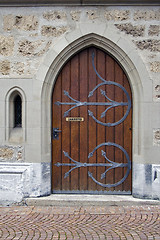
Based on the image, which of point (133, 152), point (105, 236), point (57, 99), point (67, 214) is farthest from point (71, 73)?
point (105, 236)

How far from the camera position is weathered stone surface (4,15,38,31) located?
453 cm

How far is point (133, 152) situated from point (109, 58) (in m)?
1.61

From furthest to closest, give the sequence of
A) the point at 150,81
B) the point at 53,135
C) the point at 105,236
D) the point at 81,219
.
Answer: the point at 53,135
the point at 150,81
the point at 81,219
the point at 105,236

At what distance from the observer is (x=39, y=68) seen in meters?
4.50

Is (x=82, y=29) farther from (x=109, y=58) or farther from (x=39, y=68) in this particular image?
(x=39, y=68)

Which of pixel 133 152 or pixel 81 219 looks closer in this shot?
pixel 81 219

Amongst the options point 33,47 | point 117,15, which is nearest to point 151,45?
point 117,15

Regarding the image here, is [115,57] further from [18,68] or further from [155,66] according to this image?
[18,68]

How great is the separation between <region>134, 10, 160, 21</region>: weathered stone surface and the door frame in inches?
17.6

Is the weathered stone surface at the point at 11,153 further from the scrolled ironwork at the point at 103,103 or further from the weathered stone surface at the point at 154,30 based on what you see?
the weathered stone surface at the point at 154,30

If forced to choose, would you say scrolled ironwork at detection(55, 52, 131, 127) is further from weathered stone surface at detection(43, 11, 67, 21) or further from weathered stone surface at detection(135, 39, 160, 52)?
weathered stone surface at detection(43, 11, 67, 21)

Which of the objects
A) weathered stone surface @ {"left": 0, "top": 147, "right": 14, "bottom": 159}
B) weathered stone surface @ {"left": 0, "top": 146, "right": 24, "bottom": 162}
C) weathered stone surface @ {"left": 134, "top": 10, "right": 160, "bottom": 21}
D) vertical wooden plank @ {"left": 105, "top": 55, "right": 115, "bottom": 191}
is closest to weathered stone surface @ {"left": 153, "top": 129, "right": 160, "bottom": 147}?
vertical wooden plank @ {"left": 105, "top": 55, "right": 115, "bottom": 191}

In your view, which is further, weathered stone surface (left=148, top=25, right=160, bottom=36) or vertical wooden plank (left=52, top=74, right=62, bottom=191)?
vertical wooden plank (left=52, top=74, right=62, bottom=191)

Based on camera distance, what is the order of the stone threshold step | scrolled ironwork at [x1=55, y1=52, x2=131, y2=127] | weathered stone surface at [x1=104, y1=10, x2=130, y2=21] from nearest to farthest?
1. the stone threshold step
2. weathered stone surface at [x1=104, y1=10, x2=130, y2=21]
3. scrolled ironwork at [x1=55, y1=52, x2=131, y2=127]
